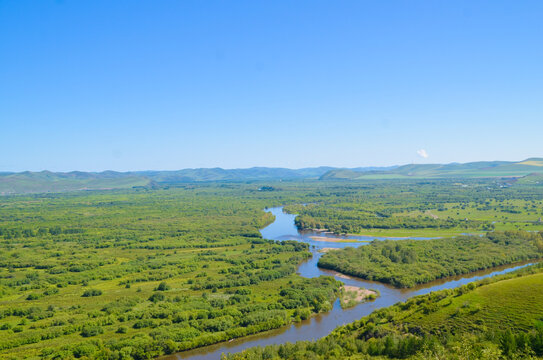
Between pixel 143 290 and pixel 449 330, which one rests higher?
pixel 449 330

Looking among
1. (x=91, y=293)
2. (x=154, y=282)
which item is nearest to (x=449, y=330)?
(x=154, y=282)

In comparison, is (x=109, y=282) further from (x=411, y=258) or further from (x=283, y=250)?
(x=411, y=258)

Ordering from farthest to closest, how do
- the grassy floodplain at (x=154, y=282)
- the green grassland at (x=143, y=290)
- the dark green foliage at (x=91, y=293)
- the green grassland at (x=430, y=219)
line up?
1. the green grassland at (x=430, y=219)
2. the dark green foliage at (x=91, y=293)
3. the grassy floodplain at (x=154, y=282)
4. the green grassland at (x=143, y=290)

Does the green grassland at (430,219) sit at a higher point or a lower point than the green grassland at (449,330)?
lower

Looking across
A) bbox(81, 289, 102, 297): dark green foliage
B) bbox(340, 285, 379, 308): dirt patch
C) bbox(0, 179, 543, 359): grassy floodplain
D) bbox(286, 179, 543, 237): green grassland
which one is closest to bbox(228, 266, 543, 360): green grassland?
bbox(340, 285, 379, 308): dirt patch

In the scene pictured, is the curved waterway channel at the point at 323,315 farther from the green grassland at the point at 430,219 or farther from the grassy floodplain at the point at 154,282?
the green grassland at the point at 430,219

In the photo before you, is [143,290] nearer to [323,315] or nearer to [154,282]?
[154,282]

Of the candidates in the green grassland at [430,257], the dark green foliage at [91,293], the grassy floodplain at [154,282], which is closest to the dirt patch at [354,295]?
the grassy floodplain at [154,282]

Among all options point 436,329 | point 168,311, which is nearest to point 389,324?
point 436,329
